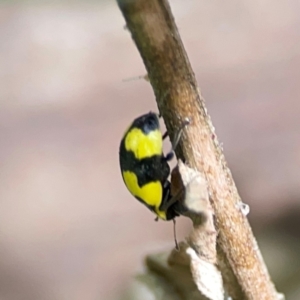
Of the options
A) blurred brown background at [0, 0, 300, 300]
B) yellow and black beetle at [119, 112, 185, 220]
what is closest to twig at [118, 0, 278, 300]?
yellow and black beetle at [119, 112, 185, 220]

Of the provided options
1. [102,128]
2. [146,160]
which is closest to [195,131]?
[146,160]

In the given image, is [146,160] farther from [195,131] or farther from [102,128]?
[102,128]

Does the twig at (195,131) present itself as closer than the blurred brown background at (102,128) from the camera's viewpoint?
Yes

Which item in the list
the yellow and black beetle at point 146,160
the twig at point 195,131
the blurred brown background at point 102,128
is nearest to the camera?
the twig at point 195,131

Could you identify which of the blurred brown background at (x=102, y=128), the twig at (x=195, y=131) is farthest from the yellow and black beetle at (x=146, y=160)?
the blurred brown background at (x=102, y=128)

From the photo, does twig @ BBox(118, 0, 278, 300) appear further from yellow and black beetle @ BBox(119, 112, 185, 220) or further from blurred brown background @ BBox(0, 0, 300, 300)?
blurred brown background @ BBox(0, 0, 300, 300)

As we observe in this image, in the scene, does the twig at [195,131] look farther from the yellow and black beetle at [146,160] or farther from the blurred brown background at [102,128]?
the blurred brown background at [102,128]
